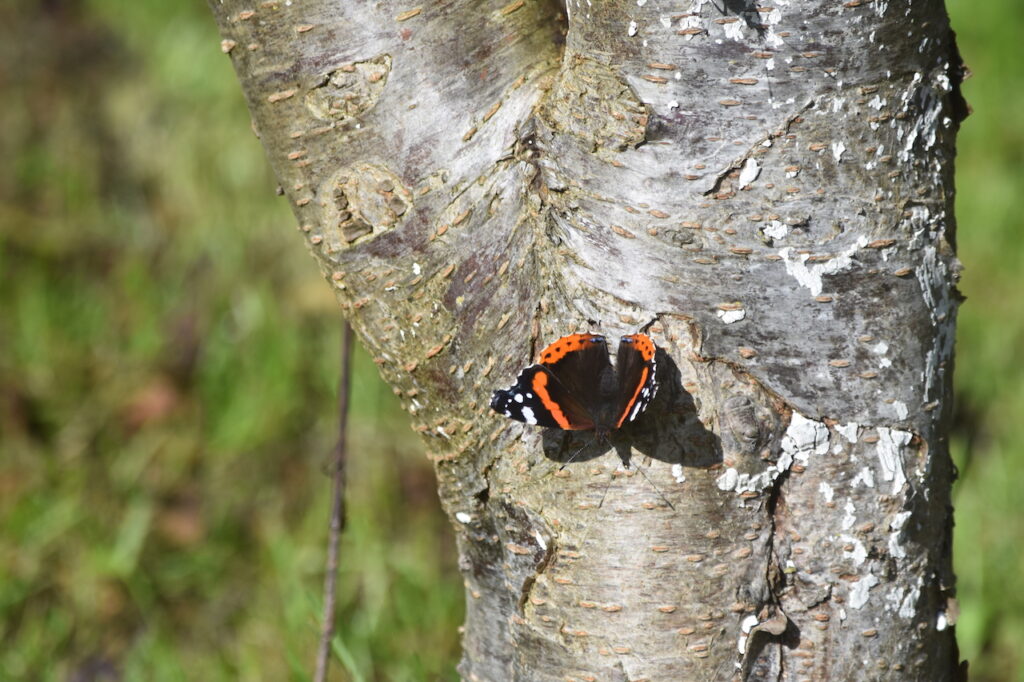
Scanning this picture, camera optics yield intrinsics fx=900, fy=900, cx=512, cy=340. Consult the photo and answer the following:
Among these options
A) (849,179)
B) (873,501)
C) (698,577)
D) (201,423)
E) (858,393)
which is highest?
(849,179)

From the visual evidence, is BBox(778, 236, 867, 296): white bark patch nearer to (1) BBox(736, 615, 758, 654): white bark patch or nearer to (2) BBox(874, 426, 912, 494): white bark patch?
(2) BBox(874, 426, 912, 494): white bark patch

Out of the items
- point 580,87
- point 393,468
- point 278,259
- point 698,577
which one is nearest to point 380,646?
point 393,468

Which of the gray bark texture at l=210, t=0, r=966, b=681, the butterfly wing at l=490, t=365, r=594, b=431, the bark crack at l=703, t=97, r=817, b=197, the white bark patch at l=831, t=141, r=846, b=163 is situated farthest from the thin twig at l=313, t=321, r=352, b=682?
the white bark patch at l=831, t=141, r=846, b=163

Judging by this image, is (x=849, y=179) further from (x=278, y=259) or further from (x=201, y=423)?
(x=278, y=259)

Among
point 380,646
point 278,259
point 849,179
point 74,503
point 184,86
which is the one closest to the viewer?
point 849,179

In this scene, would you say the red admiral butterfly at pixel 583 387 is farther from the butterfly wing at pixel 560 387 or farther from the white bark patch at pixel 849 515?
the white bark patch at pixel 849 515

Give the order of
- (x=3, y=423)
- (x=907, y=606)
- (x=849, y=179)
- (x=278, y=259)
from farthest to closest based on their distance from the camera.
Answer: (x=278, y=259) < (x=3, y=423) < (x=907, y=606) < (x=849, y=179)

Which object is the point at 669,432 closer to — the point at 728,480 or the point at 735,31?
the point at 728,480
